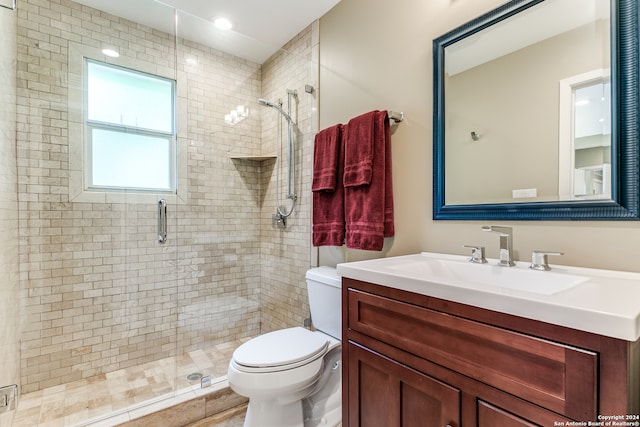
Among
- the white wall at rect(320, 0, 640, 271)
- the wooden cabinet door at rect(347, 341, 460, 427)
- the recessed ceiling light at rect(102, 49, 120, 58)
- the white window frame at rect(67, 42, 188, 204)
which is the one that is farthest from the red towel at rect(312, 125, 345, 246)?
the recessed ceiling light at rect(102, 49, 120, 58)

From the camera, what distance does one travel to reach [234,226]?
2570 millimetres

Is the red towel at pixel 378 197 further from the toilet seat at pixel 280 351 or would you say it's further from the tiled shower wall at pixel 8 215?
the tiled shower wall at pixel 8 215

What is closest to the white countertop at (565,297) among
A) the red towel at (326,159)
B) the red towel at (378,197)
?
the red towel at (378,197)

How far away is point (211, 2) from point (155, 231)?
161 centimetres

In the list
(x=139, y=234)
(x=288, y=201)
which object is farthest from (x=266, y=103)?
(x=139, y=234)

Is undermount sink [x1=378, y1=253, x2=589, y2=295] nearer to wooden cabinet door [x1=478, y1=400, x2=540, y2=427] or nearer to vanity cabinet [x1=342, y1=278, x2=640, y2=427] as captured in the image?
vanity cabinet [x1=342, y1=278, x2=640, y2=427]

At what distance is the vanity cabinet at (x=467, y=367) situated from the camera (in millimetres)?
568

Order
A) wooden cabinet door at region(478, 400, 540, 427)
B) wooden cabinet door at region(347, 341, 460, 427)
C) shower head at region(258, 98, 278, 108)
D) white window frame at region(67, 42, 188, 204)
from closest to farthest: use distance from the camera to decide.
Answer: wooden cabinet door at region(478, 400, 540, 427)
wooden cabinet door at region(347, 341, 460, 427)
white window frame at region(67, 42, 188, 204)
shower head at region(258, 98, 278, 108)

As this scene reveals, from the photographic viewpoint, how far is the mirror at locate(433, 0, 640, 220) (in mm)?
936

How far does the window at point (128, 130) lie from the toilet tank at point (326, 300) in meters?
1.36

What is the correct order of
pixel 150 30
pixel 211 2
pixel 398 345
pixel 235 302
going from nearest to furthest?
pixel 398 345
pixel 211 2
pixel 150 30
pixel 235 302

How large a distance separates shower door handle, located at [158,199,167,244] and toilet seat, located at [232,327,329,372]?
118cm

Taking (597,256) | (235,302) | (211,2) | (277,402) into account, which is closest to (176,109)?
(211,2)

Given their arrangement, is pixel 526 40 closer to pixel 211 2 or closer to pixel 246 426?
pixel 211 2
